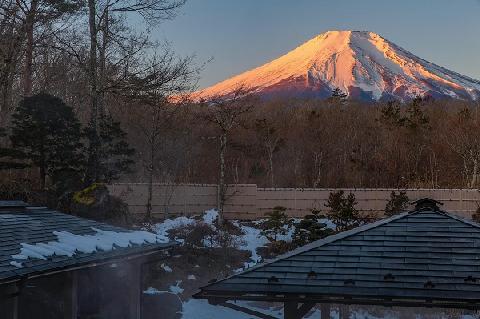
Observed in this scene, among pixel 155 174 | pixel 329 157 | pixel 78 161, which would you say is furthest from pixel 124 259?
pixel 329 157

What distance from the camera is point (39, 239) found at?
7641mm

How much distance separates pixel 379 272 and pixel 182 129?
21860mm

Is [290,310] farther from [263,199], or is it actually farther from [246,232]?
[263,199]

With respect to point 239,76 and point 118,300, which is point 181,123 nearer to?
point 118,300

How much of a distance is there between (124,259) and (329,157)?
22739 millimetres

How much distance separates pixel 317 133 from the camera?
3098 centimetres

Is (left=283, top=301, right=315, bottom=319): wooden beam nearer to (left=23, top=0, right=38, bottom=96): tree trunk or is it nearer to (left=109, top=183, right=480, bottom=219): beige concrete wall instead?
(left=23, top=0, right=38, bottom=96): tree trunk

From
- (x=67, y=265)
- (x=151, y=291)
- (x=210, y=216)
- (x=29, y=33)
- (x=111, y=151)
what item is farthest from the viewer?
(x=210, y=216)

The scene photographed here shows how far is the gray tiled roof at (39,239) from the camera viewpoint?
21.0ft

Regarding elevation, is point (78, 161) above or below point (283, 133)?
below

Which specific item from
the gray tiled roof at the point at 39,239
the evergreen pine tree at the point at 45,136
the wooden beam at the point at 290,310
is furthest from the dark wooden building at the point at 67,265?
the evergreen pine tree at the point at 45,136

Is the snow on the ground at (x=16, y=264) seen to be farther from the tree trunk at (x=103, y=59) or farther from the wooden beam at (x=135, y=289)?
the tree trunk at (x=103, y=59)

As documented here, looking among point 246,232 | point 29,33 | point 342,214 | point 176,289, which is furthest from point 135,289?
point 29,33

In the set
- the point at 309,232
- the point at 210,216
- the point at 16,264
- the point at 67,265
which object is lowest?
the point at 309,232
